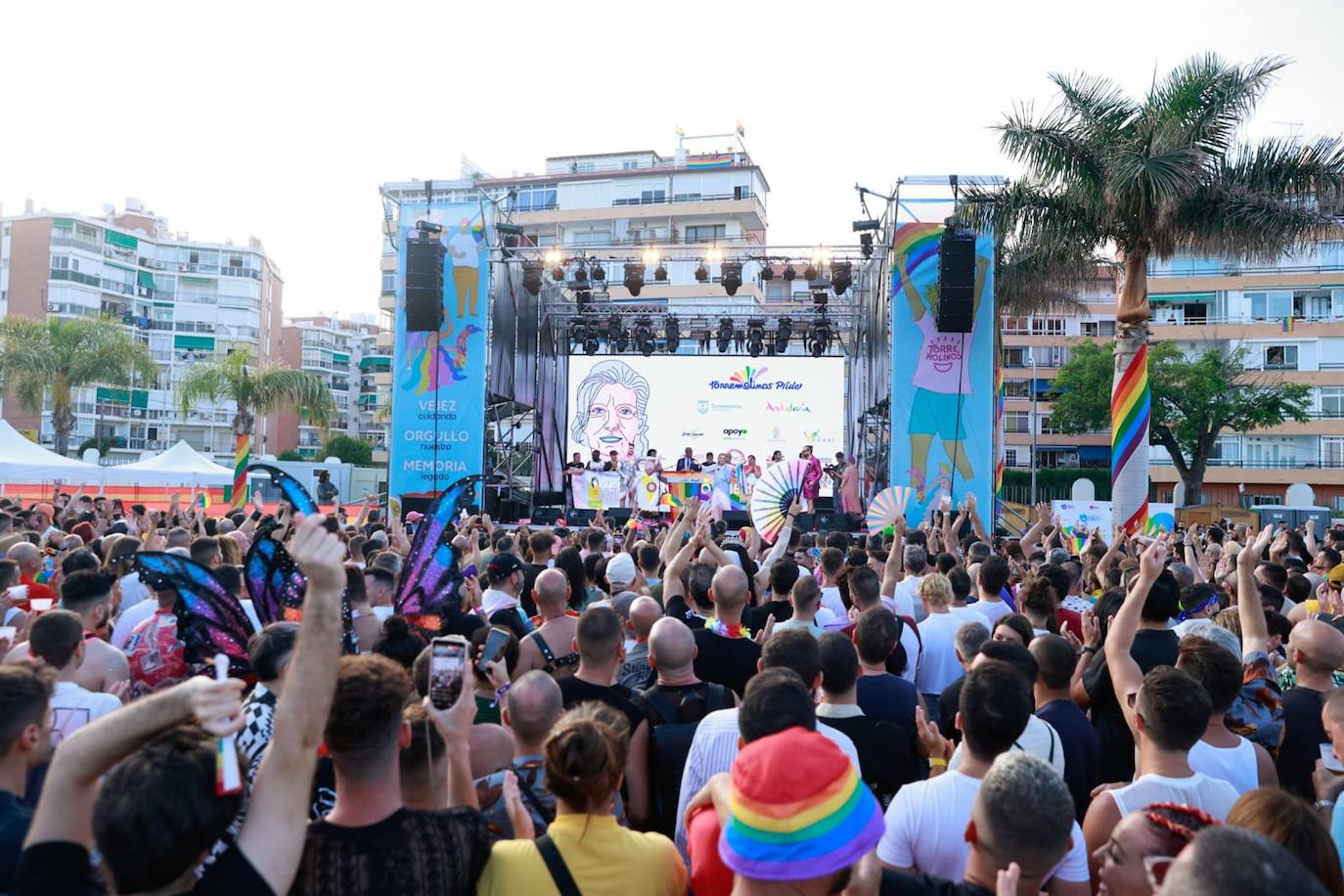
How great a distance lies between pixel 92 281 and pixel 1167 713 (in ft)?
241

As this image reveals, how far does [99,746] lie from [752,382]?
20.8 metres

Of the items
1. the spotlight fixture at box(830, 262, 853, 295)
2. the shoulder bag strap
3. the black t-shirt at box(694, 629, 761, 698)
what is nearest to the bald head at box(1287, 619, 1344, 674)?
the black t-shirt at box(694, 629, 761, 698)

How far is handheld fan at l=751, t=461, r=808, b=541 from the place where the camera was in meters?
10.1

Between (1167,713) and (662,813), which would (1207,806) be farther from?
(662,813)

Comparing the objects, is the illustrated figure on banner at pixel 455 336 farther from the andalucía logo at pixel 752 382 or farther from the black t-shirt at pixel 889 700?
the black t-shirt at pixel 889 700

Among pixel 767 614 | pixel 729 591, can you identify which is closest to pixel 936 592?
pixel 767 614

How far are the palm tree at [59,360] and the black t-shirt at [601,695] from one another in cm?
4493

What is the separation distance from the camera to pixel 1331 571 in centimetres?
751

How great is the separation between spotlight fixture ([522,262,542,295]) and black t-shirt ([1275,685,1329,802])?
17.5m

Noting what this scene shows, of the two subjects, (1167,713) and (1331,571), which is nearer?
(1167,713)

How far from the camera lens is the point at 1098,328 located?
5778cm

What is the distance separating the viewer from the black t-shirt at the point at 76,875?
1.84 meters

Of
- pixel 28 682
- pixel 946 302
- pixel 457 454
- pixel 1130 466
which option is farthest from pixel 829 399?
pixel 28 682

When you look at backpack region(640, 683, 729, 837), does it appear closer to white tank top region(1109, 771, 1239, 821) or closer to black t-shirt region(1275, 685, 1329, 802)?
white tank top region(1109, 771, 1239, 821)
